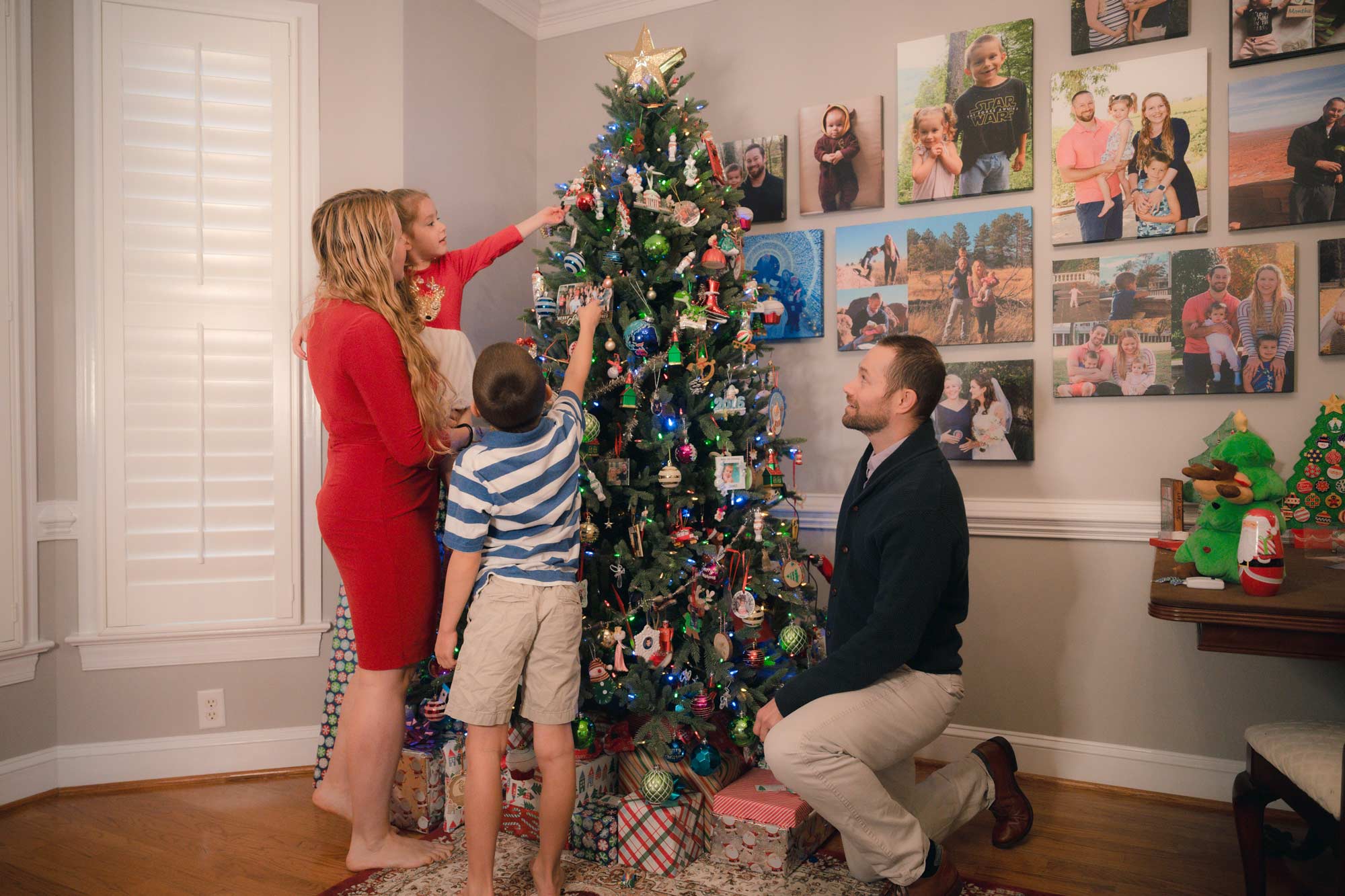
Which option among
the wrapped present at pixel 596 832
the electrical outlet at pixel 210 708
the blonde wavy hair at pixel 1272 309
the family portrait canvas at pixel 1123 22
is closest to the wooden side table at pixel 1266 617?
the blonde wavy hair at pixel 1272 309

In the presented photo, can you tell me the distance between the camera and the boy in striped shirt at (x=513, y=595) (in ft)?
7.04

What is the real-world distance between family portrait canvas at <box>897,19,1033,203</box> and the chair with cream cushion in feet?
6.43

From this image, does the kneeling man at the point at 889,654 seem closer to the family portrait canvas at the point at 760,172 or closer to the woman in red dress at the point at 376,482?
the woman in red dress at the point at 376,482

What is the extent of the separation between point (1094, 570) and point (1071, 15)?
1944mm

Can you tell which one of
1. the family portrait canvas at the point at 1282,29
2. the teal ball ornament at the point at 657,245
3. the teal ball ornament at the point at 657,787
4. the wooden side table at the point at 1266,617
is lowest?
the teal ball ornament at the point at 657,787

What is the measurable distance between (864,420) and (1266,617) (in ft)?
3.15

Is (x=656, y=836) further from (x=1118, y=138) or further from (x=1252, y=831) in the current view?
(x=1118, y=138)

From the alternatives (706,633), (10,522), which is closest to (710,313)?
(706,633)

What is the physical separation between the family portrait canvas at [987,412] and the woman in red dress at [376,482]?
1820 millimetres

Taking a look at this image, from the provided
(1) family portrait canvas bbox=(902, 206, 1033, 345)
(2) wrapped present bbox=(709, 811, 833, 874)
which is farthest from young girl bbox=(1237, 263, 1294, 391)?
(2) wrapped present bbox=(709, 811, 833, 874)

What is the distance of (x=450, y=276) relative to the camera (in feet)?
9.47

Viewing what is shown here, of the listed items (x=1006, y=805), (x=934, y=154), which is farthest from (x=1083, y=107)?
(x=1006, y=805)

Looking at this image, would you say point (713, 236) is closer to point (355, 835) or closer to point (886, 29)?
point (886, 29)

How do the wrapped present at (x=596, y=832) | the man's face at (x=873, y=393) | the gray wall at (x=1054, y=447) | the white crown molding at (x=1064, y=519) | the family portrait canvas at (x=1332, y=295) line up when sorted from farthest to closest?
the white crown molding at (x=1064, y=519) < the gray wall at (x=1054, y=447) < the family portrait canvas at (x=1332, y=295) < the wrapped present at (x=596, y=832) < the man's face at (x=873, y=393)
